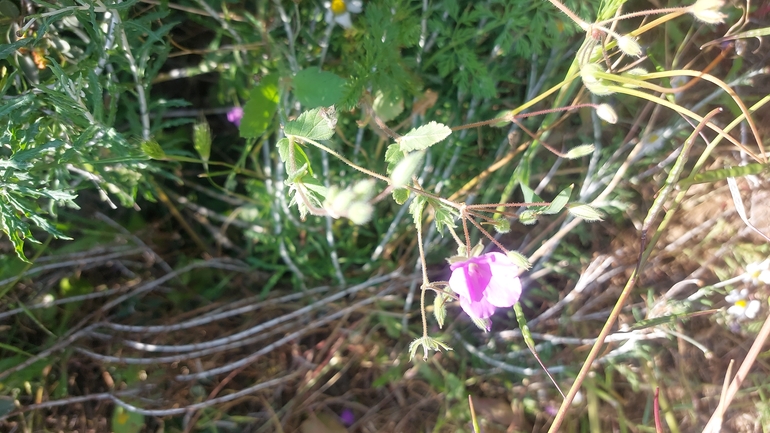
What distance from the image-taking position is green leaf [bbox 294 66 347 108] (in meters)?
0.91

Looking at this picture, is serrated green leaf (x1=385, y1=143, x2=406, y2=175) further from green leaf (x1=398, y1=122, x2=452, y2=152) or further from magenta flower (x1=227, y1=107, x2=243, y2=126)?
magenta flower (x1=227, y1=107, x2=243, y2=126)

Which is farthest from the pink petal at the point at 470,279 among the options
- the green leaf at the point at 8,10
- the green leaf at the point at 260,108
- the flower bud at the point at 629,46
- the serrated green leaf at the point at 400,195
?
the green leaf at the point at 8,10

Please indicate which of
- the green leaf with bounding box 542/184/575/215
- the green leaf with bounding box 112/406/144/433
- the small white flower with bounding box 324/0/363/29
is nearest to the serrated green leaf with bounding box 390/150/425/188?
the green leaf with bounding box 542/184/575/215

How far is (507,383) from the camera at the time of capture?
4.59 feet

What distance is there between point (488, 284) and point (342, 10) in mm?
616

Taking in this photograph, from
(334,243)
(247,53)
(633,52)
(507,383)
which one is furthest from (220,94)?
(507,383)

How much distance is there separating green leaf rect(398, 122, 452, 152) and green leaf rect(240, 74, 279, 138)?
0.36 m

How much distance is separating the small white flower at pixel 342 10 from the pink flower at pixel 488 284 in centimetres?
57

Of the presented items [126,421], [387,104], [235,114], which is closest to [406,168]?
[387,104]

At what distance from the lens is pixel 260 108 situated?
983 millimetres

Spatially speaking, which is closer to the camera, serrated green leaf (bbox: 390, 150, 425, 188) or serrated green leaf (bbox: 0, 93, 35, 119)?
serrated green leaf (bbox: 390, 150, 425, 188)

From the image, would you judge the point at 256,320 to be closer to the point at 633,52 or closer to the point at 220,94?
the point at 220,94

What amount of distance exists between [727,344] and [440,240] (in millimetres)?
880

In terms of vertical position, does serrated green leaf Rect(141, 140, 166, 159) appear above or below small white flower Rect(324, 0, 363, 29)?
below
